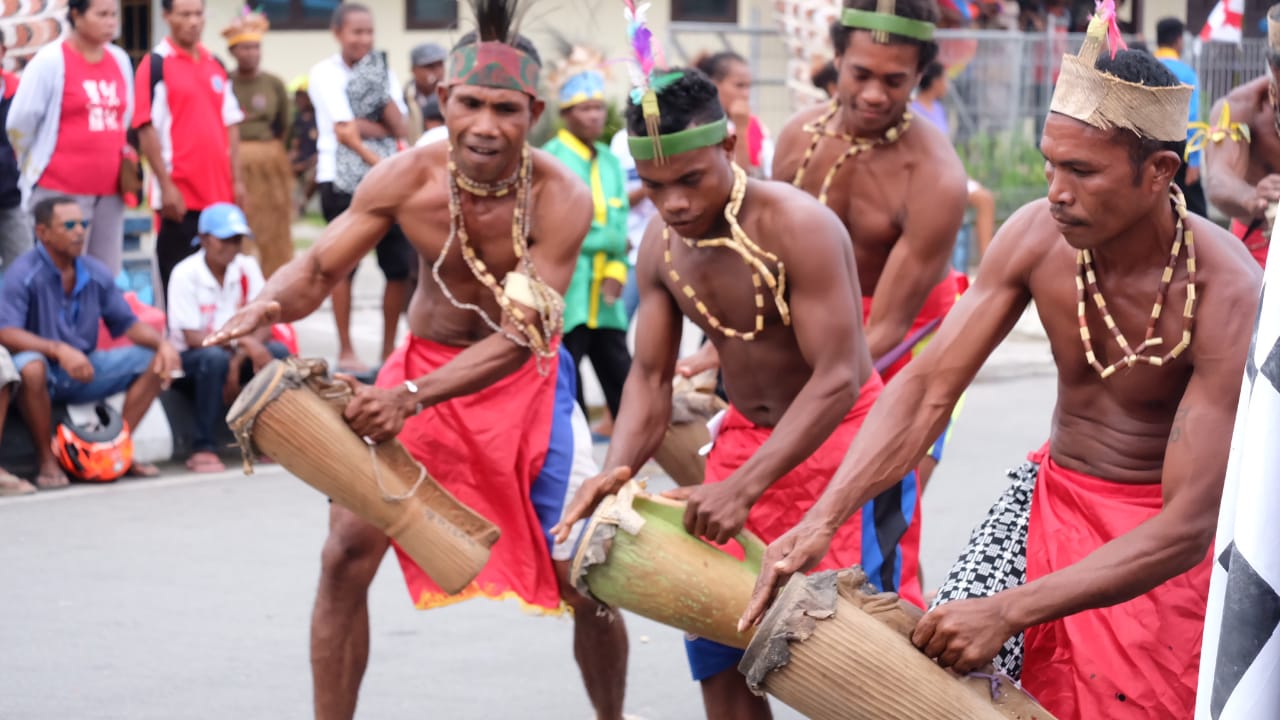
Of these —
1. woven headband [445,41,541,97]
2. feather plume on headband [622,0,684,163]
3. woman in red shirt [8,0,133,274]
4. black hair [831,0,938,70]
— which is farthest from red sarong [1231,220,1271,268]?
woman in red shirt [8,0,133,274]

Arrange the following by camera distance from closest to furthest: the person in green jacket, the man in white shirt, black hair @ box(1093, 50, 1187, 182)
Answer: black hair @ box(1093, 50, 1187, 182) < the person in green jacket < the man in white shirt

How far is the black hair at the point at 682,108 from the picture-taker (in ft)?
12.6

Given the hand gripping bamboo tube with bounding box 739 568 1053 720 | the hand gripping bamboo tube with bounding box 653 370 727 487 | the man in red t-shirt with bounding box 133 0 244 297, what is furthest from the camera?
the man in red t-shirt with bounding box 133 0 244 297

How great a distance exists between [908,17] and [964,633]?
8.28 ft

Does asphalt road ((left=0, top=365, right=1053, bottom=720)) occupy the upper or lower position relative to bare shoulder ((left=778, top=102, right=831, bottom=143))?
lower

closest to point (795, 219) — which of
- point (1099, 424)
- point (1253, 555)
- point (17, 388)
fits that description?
point (1099, 424)

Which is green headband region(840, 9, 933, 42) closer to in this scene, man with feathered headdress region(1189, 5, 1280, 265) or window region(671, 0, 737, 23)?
man with feathered headdress region(1189, 5, 1280, 265)

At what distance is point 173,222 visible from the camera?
30.6 ft

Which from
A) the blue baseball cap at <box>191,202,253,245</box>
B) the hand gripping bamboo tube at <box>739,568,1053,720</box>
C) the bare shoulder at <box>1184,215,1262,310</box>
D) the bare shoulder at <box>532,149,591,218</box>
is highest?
the bare shoulder at <box>1184,215,1262,310</box>

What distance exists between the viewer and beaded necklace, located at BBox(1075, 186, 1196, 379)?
3.08m

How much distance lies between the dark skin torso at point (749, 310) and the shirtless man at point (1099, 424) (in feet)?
2.47

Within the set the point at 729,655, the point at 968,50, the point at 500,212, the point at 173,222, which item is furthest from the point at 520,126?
the point at 968,50

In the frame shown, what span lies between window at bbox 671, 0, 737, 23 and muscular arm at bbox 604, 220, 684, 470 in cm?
1645

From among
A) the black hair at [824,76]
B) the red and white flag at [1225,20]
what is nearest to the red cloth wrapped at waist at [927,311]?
the red and white flag at [1225,20]
